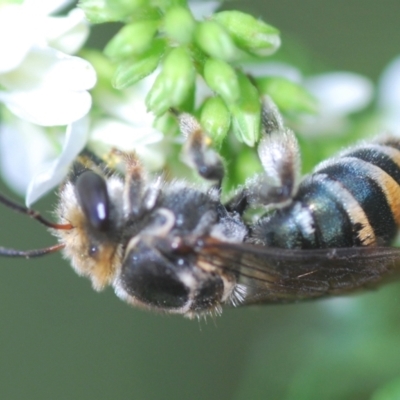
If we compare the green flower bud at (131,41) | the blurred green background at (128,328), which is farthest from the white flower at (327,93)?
the blurred green background at (128,328)

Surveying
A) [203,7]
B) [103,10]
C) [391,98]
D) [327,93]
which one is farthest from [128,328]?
[103,10]

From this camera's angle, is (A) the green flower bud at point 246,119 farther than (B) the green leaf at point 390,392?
No

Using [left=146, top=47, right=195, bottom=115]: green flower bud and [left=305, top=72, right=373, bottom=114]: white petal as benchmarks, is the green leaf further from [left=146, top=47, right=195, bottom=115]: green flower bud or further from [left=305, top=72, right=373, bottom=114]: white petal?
[left=146, top=47, right=195, bottom=115]: green flower bud

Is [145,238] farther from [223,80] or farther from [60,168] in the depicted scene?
[223,80]

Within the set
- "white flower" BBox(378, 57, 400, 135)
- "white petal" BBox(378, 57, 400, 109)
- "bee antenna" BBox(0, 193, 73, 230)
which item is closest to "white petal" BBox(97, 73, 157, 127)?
"bee antenna" BBox(0, 193, 73, 230)

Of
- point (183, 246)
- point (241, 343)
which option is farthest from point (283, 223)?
point (241, 343)

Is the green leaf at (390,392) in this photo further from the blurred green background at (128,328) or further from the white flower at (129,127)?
the blurred green background at (128,328)
